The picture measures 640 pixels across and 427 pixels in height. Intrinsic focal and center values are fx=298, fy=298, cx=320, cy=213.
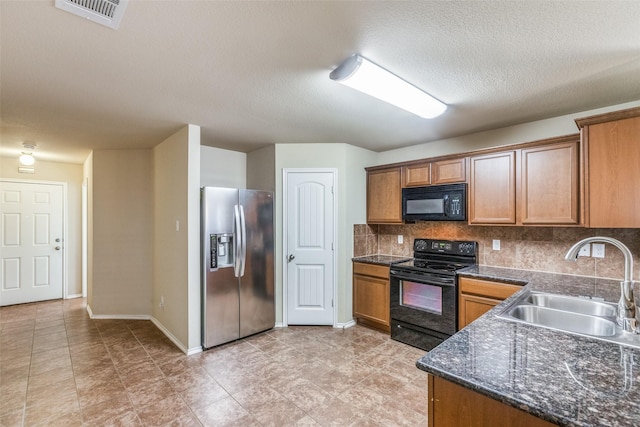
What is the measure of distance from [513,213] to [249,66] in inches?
106

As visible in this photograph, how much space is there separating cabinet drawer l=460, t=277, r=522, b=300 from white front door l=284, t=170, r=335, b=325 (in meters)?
1.58

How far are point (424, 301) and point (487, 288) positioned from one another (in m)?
0.67

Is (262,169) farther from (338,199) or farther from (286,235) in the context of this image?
(338,199)

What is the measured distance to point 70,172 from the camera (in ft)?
17.1

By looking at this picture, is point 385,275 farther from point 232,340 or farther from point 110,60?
point 110,60

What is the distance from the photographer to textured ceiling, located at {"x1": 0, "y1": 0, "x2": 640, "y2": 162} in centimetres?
142

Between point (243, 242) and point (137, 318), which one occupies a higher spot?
point (243, 242)

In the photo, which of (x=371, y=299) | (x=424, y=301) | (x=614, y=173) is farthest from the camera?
(x=371, y=299)

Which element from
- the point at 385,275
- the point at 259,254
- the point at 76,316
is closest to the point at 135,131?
the point at 259,254

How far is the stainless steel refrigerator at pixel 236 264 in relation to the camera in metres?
3.19

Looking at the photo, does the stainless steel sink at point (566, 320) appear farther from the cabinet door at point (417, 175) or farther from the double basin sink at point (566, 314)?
the cabinet door at point (417, 175)

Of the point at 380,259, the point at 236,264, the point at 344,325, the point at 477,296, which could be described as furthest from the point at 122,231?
the point at 477,296

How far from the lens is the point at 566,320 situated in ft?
5.72

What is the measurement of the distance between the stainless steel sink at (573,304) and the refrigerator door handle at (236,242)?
2692mm
